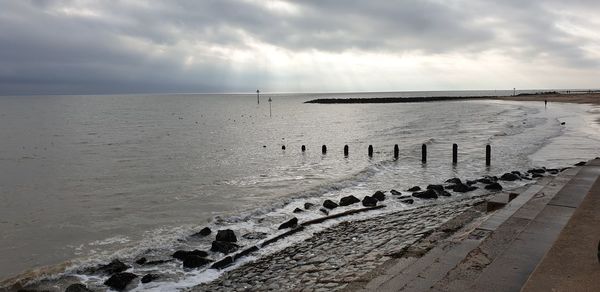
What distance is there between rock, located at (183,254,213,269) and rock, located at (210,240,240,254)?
756mm

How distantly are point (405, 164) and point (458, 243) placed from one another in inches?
651

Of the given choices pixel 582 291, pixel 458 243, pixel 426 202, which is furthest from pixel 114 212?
pixel 582 291

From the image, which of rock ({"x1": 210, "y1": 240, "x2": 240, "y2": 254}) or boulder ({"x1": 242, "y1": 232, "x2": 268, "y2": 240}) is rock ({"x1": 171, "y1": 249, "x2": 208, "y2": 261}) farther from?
boulder ({"x1": 242, "y1": 232, "x2": 268, "y2": 240})

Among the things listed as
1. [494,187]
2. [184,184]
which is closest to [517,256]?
[494,187]

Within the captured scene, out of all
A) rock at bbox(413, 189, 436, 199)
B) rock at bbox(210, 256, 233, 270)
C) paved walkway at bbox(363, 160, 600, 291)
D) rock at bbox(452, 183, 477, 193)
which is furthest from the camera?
rock at bbox(452, 183, 477, 193)

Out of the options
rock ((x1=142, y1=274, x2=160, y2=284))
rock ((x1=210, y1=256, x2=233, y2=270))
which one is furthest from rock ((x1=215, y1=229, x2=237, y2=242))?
rock ((x1=142, y1=274, x2=160, y2=284))

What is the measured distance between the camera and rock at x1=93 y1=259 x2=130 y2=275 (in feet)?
29.6

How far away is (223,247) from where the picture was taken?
9.97m

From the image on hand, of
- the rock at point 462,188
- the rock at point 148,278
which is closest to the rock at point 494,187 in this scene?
the rock at point 462,188

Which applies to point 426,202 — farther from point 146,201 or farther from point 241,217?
point 146,201

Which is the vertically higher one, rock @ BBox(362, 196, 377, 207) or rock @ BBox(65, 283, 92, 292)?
rock @ BBox(362, 196, 377, 207)

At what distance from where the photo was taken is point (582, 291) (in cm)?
460

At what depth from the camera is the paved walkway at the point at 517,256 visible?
5191 mm

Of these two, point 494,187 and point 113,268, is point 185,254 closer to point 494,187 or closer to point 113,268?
point 113,268
